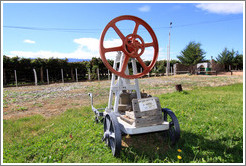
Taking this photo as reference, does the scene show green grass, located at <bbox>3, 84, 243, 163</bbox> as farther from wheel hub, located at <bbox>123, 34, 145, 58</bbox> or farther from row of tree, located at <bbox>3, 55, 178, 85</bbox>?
row of tree, located at <bbox>3, 55, 178, 85</bbox>

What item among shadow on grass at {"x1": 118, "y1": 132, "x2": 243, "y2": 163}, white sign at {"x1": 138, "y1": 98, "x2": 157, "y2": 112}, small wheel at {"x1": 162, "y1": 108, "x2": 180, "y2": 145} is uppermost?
white sign at {"x1": 138, "y1": 98, "x2": 157, "y2": 112}

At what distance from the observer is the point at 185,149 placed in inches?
122

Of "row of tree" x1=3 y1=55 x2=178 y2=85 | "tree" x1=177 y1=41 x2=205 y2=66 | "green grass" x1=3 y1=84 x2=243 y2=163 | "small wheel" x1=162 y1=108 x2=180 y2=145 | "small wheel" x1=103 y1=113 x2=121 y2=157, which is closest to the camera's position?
"small wheel" x1=103 y1=113 x2=121 y2=157

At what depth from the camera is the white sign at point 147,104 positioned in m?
2.87

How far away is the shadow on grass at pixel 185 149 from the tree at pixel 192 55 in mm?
33975

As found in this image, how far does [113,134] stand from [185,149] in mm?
1280

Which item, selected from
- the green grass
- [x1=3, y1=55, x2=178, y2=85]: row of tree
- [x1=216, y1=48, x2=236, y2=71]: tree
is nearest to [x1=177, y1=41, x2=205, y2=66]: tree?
[x1=216, y1=48, x2=236, y2=71]: tree

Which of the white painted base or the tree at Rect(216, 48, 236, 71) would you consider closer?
the white painted base

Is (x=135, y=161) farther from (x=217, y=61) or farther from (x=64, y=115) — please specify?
(x=217, y=61)

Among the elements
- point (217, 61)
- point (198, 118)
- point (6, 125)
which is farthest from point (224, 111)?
point (217, 61)

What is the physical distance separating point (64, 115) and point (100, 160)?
299 cm

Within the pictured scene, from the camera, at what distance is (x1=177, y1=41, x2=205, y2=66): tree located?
35122 mm

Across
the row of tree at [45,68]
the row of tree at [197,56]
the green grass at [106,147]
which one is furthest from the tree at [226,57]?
the green grass at [106,147]

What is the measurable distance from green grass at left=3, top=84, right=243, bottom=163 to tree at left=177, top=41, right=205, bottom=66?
32.2 m
